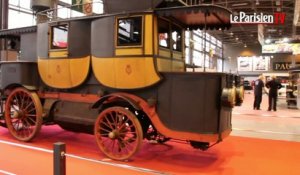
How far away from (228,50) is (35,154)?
137 feet

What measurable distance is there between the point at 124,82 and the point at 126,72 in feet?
0.52

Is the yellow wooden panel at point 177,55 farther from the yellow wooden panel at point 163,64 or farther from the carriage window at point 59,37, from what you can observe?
the carriage window at point 59,37

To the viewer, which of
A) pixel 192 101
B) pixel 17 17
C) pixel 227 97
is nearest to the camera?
pixel 227 97

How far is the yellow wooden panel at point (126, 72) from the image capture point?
5105mm

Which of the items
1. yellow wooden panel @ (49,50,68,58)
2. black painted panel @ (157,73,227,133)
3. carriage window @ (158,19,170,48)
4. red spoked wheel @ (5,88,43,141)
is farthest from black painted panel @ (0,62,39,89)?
black painted panel @ (157,73,227,133)

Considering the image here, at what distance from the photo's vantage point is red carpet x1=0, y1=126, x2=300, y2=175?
484 centimetres

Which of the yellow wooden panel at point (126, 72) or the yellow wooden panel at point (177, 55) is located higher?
the yellow wooden panel at point (177, 55)

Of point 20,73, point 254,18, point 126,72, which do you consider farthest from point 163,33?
point 254,18

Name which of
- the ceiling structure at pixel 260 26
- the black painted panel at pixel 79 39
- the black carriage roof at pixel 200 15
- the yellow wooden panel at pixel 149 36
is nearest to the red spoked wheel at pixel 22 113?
the black painted panel at pixel 79 39

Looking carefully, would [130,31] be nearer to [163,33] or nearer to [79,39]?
[163,33]

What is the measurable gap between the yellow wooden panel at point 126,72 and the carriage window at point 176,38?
1.00m

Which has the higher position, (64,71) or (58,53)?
(58,53)

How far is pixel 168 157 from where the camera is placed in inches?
221

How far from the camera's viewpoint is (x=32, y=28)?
22.9ft
